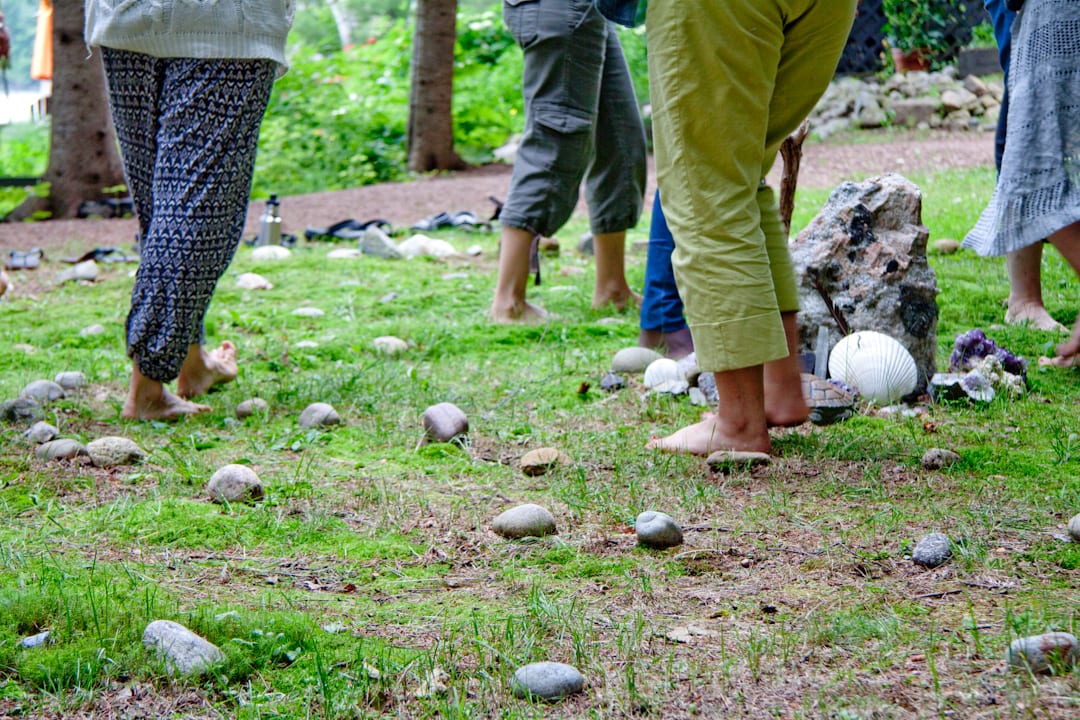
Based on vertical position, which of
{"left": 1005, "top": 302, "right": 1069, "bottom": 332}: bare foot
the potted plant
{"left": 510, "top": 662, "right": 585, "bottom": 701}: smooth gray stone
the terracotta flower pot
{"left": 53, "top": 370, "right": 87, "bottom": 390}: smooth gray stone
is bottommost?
{"left": 53, "top": 370, "right": 87, "bottom": 390}: smooth gray stone

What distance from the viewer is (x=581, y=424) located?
334 cm

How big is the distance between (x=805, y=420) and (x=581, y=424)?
0.66 meters

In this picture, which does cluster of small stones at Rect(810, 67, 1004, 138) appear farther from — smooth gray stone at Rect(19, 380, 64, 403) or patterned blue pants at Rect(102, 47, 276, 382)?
smooth gray stone at Rect(19, 380, 64, 403)

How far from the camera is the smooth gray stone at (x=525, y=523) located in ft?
7.76

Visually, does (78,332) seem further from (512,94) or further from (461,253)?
(512,94)

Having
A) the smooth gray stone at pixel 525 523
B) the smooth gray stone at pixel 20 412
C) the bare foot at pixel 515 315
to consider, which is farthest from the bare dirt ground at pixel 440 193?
the smooth gray stone at pixel 525 523

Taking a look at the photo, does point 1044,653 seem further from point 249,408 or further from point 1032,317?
point 1032,317

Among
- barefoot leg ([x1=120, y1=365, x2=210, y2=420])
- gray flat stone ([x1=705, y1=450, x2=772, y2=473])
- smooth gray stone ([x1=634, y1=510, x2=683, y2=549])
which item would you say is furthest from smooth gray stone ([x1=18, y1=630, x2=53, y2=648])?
barefoot leg ([x1=120, y1=365, x2=210, y2=420])

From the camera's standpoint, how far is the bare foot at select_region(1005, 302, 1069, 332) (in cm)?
410

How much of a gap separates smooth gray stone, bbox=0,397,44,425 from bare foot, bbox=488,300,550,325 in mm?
A: 1889

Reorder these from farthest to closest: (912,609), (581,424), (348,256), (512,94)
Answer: (512,94), (348,256), (581,424), (912,609)

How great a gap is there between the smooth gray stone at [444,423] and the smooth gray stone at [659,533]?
93 centimetres

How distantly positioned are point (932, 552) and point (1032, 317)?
236 cm

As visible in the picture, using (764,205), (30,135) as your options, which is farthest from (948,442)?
(30,135)
